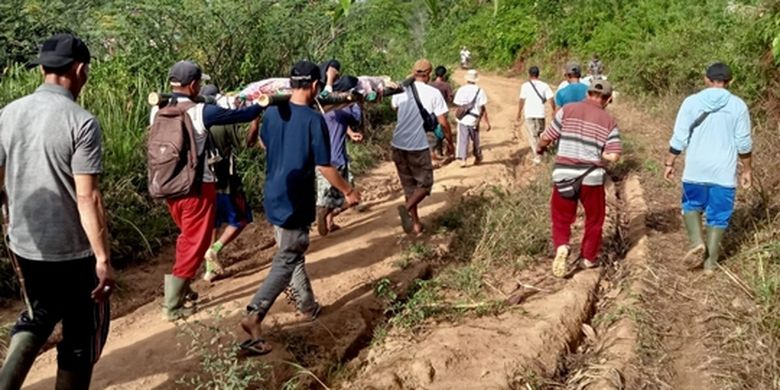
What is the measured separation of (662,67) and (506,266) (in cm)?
1164

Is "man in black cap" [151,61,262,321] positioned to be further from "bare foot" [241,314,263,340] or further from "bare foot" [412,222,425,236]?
"bare foot" [412,222,425,236]

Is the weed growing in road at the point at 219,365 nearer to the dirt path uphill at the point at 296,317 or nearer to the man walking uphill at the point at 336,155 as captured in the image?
the dirt path uphill at the point at 296,317

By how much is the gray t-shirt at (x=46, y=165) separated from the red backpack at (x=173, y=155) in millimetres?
1436

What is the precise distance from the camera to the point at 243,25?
381 inches

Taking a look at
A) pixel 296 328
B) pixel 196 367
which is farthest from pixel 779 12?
pixel 196 367

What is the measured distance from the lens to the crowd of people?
3.12m

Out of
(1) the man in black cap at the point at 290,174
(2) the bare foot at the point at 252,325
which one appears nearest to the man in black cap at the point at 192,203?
(1) the man in black cap at the point at 290,174

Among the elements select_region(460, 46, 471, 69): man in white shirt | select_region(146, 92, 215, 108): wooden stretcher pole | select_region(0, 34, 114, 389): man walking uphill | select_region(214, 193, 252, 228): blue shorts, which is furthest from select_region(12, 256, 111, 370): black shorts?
select_region(460, 46, 471, 69): man in white shirt

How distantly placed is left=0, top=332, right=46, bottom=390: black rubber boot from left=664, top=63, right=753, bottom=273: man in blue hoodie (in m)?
4.96

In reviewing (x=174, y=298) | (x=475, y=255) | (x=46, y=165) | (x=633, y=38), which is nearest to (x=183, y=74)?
(x=174, y=298)

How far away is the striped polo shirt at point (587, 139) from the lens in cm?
545

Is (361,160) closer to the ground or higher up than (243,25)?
closer to the ground

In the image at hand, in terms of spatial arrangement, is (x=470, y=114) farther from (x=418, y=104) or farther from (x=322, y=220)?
(x=322, y=220)

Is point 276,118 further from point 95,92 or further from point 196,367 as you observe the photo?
point 95,92
